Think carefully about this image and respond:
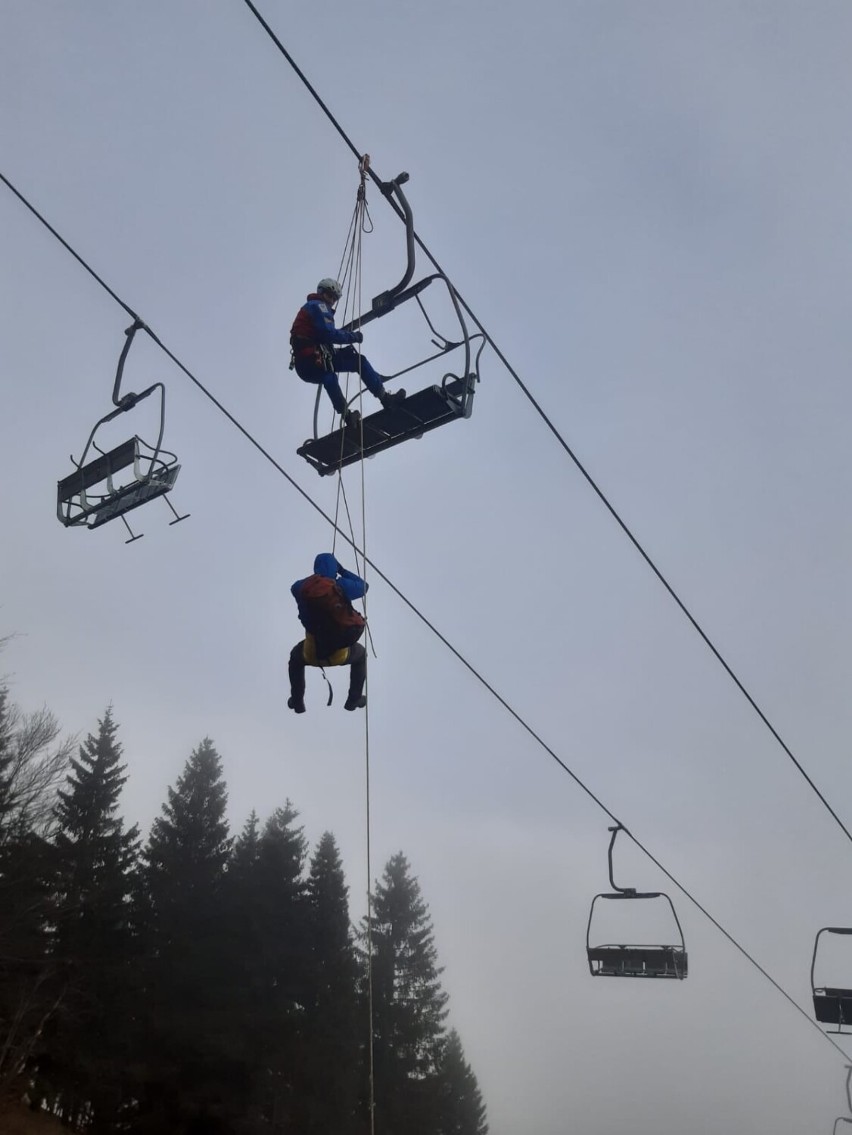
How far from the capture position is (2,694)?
2892 centimetres

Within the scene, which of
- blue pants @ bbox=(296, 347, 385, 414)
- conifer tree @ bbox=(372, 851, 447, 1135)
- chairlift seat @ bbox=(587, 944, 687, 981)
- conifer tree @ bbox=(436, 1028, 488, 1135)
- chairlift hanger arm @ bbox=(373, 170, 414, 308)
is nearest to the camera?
chairlift hanger arm @ bbox=(373, 170, 414, 308)

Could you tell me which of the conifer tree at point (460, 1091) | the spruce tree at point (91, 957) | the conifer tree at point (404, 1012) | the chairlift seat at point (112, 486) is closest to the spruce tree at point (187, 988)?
the spruce tree at point (91, 957)

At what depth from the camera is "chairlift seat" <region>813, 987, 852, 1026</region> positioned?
12.0 m

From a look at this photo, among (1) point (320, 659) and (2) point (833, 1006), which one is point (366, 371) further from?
(2) point (833, 1006)

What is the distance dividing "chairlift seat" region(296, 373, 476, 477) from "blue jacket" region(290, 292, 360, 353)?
634 millimetres

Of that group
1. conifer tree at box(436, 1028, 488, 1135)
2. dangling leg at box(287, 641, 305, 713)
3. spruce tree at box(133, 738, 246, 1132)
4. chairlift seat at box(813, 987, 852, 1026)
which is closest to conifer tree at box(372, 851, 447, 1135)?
conifer tree at box(436, 1028, 488, 1135)

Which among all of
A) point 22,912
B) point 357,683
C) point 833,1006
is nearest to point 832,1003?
point 833,1006

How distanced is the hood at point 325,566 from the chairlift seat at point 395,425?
840 mm

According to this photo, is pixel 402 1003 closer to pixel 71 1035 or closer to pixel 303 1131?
pixel 303 1131

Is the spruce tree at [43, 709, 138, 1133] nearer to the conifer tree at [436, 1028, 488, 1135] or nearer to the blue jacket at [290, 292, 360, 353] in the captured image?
the conifer tree at [436, 1028, 488, 1135]

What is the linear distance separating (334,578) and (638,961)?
661 centimetres

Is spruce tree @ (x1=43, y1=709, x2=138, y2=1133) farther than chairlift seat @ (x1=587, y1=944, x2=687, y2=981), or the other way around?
spruce tree @ (x1=43, y1=709, x2=138, y2=1133)

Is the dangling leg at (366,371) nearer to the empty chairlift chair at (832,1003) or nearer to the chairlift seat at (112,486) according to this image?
the chairlift seat at (112,486)

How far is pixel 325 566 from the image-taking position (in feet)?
20.4
